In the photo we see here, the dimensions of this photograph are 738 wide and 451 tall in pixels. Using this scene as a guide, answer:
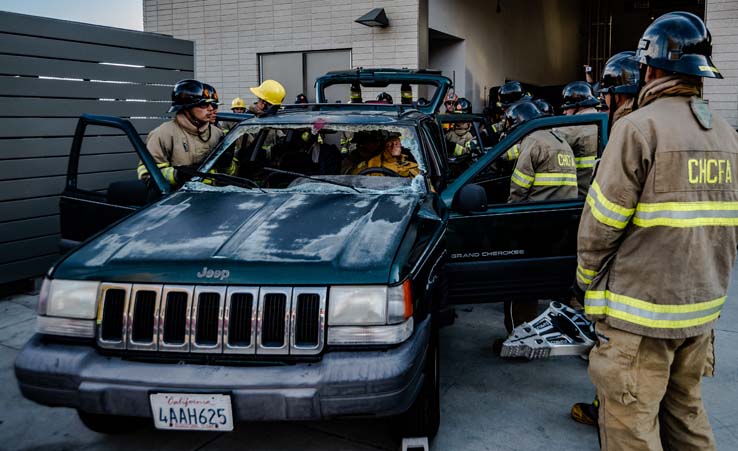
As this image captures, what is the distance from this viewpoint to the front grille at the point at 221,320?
2.63 metres

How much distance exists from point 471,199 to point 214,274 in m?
1.67

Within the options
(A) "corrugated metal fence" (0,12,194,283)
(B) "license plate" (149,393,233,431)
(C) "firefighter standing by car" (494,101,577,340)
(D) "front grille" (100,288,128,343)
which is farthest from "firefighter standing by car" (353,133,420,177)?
(A) "corrugated metal fence" (0,12,194,283)

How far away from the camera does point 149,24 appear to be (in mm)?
13180

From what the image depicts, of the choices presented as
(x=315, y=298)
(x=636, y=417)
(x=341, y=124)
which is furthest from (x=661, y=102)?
(x=341, y=124)

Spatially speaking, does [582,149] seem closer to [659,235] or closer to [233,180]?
[233,180]

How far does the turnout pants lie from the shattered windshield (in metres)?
1.69

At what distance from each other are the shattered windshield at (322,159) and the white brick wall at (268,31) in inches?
250

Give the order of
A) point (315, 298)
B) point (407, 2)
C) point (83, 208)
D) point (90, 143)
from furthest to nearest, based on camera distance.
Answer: point (407, 2)
point (90, 143)
point (83, 208)
point (315, 298)

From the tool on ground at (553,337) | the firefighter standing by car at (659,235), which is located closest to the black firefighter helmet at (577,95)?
the tool on ground at (553,337)

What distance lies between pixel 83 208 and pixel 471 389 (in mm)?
3164

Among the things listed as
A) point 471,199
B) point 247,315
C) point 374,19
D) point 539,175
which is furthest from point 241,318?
point 374,19

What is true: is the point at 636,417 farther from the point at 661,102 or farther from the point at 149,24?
the point at 149,24

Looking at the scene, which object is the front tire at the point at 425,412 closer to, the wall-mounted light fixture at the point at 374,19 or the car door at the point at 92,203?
the car door at the point at 92,203

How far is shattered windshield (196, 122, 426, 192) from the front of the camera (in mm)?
3889
